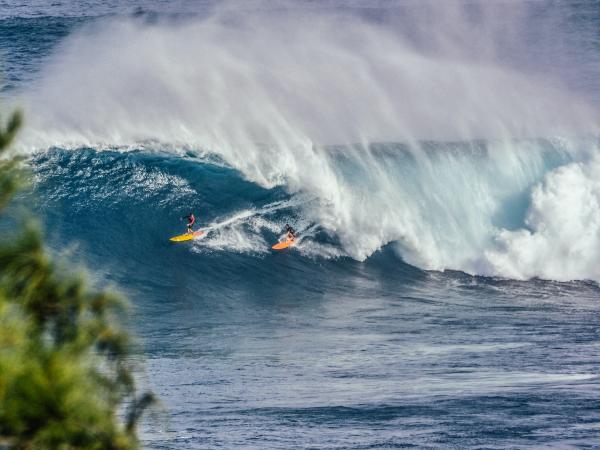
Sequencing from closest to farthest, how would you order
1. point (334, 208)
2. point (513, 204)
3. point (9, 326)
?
point (9, 326), point (334, 208), point (513, 204)

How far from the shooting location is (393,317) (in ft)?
61.6

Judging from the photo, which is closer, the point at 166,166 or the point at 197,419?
the point at 197,419

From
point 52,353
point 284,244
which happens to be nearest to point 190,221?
point 284,244

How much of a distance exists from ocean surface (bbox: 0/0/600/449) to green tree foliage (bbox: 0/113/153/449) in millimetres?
223

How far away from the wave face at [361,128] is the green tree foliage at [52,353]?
17.7m

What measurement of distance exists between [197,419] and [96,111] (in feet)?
63.2

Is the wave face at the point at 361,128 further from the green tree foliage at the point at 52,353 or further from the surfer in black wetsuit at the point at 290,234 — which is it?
the green tree foliage at the point at 52,353

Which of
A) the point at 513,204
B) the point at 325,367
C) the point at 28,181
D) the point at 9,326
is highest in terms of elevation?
the point at 28,181

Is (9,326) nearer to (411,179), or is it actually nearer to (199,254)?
(199,254)

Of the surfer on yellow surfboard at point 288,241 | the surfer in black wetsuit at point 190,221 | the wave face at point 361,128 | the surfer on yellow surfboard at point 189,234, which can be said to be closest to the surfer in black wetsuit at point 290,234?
the surfer on yellow surfboard at point 288,241

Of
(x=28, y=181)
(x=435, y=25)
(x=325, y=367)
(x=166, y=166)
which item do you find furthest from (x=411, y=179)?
(x=28, y=181)

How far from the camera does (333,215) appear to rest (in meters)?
24.4

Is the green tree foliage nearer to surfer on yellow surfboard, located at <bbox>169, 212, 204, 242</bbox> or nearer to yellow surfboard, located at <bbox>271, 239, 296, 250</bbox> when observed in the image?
surfer on yellow surfboard, located at <bbox>169, 212, 204, 242</bbox>

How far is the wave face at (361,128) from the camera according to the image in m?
24.8
